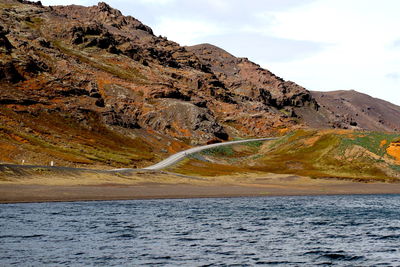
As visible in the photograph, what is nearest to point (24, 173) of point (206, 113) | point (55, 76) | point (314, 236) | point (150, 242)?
point (150, 242)

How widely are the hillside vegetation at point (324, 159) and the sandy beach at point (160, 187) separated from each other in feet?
28.4

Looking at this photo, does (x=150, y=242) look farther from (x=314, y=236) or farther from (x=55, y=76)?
(x=55, y=76)

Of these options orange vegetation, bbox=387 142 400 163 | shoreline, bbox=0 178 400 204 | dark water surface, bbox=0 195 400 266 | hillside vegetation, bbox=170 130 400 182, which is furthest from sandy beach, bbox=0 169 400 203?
orange vegetation, bbox=387 142 400 163

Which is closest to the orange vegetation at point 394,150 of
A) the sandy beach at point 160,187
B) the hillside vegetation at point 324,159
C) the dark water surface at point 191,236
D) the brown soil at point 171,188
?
the hillside vegetation at point 324,159

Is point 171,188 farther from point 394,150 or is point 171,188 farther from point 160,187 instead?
point 394,150

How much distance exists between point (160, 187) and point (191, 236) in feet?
144

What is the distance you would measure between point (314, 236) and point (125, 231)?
51.7 ft

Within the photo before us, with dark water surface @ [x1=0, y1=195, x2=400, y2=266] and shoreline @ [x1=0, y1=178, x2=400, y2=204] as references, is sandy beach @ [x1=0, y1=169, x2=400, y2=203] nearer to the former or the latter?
shoreline @ [x1=0, y1=178, x2=400, y2=204]

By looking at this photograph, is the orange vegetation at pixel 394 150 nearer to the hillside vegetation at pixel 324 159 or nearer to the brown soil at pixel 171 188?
the hillside vegetation at pixel 324 159

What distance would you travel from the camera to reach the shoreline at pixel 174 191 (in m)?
57.6

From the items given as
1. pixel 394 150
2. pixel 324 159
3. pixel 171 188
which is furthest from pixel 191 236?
pixel 394 150

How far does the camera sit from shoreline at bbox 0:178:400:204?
5762 cm

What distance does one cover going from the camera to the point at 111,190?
6931 cm

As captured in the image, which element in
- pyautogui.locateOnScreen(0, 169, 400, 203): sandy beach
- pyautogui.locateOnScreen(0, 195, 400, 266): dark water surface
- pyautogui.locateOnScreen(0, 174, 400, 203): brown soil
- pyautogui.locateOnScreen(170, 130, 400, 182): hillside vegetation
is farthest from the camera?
pyautogui.locateOnScreen(170, 130, 400, 182): hillside vegetation
